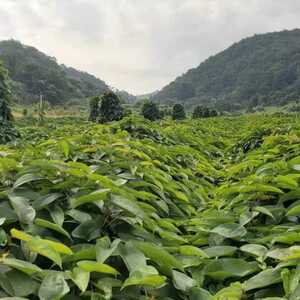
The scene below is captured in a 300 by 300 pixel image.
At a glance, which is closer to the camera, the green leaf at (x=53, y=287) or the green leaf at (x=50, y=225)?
the green leaf at (x=53, y=287)

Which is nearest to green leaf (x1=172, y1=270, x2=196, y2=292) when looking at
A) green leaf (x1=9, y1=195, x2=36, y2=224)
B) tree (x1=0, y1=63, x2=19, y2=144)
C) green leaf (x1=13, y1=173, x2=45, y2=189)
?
green leaf (x1=9, y1=195, x2=36, y2=224)

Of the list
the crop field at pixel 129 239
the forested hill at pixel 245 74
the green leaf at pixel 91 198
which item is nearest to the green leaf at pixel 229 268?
the crop field at pixel 129 239

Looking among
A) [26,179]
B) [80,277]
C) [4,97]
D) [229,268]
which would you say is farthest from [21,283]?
[4,97]

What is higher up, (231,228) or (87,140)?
(87,140)

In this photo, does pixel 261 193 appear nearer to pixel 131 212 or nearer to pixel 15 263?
pixel 131 212

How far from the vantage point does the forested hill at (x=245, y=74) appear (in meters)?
88.9

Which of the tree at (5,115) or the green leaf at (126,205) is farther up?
the tree at (5,115)

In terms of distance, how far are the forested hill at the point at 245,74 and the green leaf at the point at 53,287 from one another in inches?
3230

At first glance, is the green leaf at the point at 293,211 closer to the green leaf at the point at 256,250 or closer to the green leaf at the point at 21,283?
the green leaf at the point at 256,250

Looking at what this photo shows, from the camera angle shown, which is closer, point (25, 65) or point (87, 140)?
point (87, 140)

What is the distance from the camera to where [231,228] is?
77.7 inches

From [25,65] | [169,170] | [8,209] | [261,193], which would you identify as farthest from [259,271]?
[25,65]

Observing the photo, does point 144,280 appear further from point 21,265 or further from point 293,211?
point 293,211

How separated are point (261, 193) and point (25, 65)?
77.6 m
